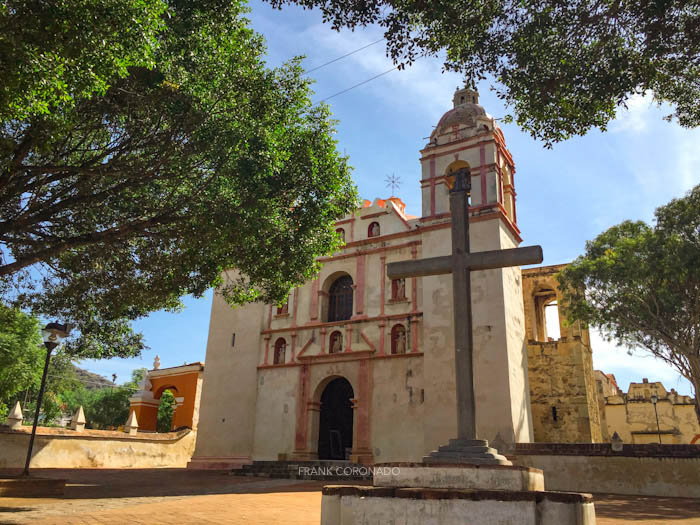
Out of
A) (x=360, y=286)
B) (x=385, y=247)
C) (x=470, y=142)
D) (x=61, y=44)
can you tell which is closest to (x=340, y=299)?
(x=360, y=286)

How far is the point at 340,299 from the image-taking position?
21141 millimetres

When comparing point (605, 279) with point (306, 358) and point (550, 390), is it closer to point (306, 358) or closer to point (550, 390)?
point (550, 390)

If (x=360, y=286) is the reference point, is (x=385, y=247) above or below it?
above

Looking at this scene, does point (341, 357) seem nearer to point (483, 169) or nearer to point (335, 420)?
point (335, 420)

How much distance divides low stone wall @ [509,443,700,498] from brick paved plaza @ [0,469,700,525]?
1.09 metres

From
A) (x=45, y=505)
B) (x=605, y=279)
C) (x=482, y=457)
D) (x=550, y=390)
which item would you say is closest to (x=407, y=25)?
(x=482, y=457)

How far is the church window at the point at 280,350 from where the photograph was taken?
828 inches

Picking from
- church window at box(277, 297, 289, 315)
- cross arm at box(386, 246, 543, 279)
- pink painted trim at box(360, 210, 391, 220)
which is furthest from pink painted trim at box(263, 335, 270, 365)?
cross arm at box(386, 246, 543, 279)

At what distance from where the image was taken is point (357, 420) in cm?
1825

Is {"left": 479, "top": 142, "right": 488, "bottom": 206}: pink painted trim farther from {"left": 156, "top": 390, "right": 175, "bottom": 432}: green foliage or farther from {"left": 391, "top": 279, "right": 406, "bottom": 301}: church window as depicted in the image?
{"left": 156, "top": 390, "right": 175, "bottom": 432}: green foliage

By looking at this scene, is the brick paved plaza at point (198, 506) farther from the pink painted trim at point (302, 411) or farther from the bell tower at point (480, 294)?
the pink painted trim at point (302, 411)

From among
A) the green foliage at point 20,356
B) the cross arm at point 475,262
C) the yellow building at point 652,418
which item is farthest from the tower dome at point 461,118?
the yellow building at point 652,418

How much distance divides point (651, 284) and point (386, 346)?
28.4ft

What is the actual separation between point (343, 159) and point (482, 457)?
717 cm
